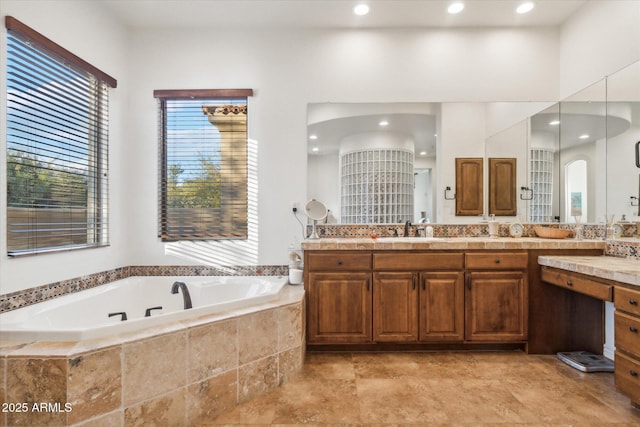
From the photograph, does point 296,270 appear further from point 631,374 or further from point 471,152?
point 631,374

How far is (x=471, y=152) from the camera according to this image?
119 inches

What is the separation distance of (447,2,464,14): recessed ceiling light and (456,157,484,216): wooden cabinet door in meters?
1.26

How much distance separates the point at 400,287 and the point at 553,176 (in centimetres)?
178

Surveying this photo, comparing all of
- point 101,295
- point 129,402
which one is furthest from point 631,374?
point 101,295

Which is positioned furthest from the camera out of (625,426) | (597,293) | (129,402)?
(597,293)

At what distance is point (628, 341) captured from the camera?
177cm

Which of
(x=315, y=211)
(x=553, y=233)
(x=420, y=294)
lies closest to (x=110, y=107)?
(x=315, y=211)

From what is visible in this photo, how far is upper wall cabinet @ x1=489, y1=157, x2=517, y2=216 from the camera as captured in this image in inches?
119

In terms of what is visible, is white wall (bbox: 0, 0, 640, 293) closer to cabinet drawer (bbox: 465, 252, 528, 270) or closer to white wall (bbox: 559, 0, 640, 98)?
white wall (bbox: 559, 0, 640, 98)

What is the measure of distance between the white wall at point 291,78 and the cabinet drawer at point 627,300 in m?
1.52

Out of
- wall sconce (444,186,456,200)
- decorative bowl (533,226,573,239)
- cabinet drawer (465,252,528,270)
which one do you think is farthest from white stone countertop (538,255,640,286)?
wall sconce (444,186,456,200)

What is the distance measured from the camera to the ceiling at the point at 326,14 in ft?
8.84

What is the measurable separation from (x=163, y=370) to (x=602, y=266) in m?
2.61

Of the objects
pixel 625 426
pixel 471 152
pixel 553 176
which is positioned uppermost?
pixel 471 152
